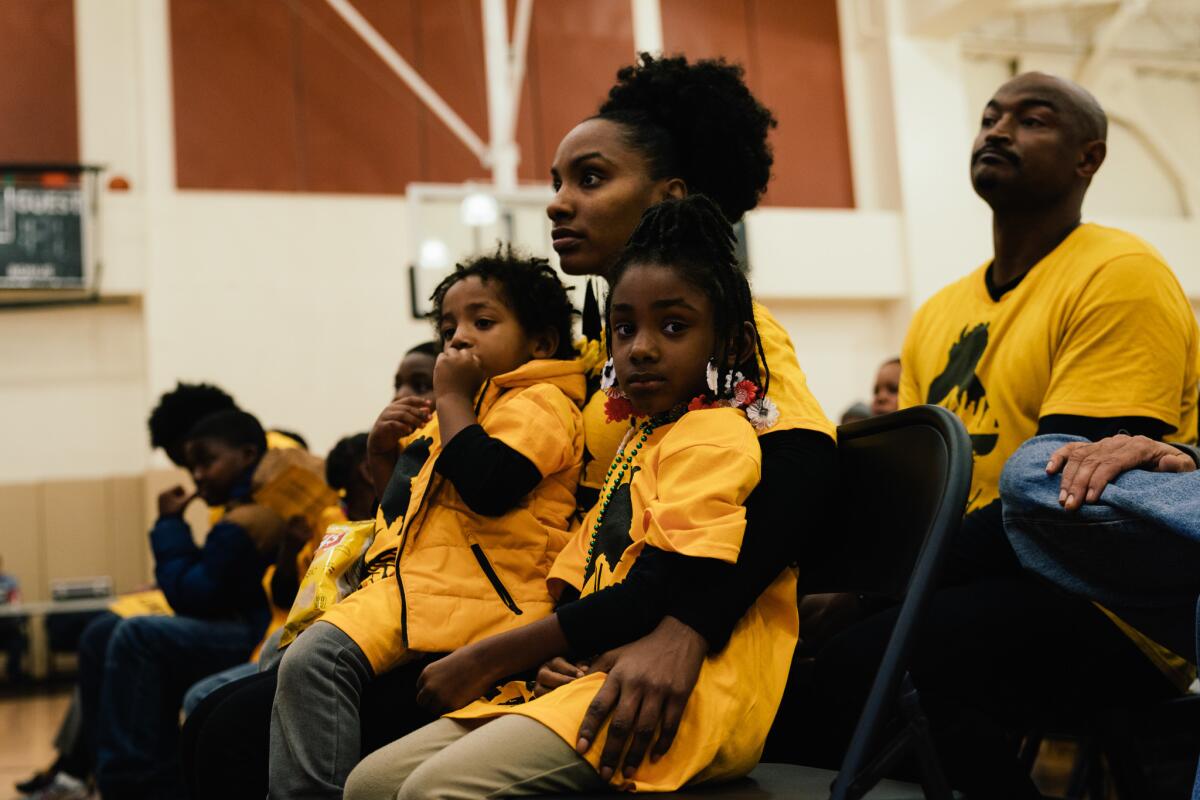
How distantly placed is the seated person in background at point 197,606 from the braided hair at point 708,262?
7.35ft

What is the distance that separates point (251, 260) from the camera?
991 centimetres

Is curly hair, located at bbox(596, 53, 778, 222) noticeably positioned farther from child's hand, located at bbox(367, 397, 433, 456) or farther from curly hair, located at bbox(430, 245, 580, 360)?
child's hand, located at bbox(367, 397, 433, 456)

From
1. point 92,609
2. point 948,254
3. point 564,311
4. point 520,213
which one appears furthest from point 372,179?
point 564,311

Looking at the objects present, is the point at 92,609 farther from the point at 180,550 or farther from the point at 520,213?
the point at 180,550

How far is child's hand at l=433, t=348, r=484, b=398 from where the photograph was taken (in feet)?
6.55

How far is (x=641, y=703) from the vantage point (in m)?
1.43

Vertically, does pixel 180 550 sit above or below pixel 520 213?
below

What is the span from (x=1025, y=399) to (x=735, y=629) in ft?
2.96

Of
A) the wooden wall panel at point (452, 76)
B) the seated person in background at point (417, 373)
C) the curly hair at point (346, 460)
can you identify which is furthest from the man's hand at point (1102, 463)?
the wooden wall panel at point (452, 76)

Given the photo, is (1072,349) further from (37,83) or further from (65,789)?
(37,83)

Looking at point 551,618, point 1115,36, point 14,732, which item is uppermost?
point 1115,36

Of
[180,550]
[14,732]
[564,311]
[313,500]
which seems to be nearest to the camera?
[564,311]

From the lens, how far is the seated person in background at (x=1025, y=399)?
1.79 m

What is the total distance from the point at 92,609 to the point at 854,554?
853 centimetres
